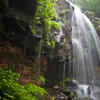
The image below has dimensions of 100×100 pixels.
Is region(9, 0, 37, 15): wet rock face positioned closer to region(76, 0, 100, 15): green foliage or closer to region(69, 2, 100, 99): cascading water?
region(69, 2, 100, 99): cascading water

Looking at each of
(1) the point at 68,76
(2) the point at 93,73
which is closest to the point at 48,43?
(1) the point at 68,76


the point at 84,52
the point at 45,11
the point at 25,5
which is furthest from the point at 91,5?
the point at 25,5

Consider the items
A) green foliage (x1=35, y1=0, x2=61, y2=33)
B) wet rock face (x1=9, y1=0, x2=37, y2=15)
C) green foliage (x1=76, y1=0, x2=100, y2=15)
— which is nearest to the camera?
wet rock face (x1=9, y1=0, x2=37, y2=15)

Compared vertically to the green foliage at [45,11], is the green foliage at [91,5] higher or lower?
higher

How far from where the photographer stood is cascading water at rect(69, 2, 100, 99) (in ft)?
49.8

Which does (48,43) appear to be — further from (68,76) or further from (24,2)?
Result: (68,76)

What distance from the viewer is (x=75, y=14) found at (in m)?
19.6

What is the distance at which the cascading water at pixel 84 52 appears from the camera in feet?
49.8

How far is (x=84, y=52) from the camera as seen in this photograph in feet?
54.3

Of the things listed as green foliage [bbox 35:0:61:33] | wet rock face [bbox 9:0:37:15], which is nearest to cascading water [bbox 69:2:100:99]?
green foliage [bbox 35:0:61:33]

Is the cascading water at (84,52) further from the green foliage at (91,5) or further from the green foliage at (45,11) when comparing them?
the green foliage at (45,11)

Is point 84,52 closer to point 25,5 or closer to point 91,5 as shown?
point 25,5

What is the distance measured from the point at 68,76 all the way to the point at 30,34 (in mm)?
8171

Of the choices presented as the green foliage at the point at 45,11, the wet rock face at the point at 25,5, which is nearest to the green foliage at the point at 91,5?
the green foliage at the point at 45,11
